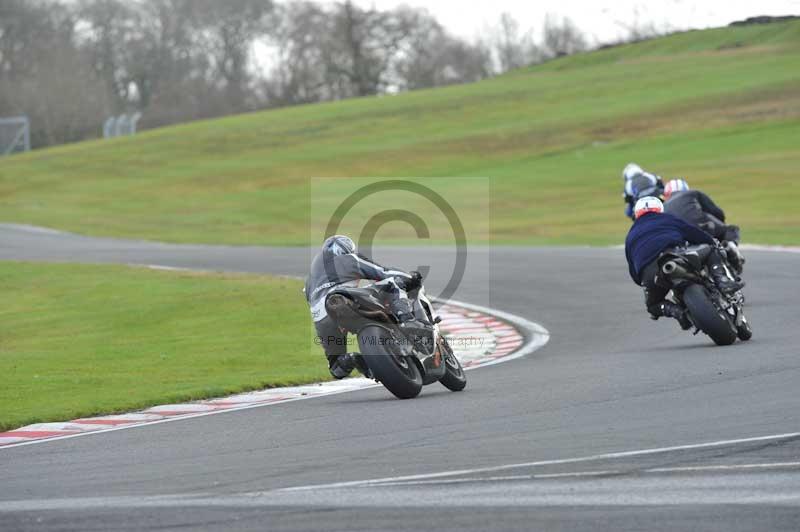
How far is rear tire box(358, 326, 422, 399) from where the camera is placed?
997cm

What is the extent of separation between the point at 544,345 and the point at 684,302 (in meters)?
2.06

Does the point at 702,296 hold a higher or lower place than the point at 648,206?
lower

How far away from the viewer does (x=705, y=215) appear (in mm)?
15305

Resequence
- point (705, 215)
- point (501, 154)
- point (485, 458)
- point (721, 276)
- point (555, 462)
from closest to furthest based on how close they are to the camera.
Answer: point (555, 462)
point (485, 458)
point (721, 276)
point (705, 215)
point (501, 154)

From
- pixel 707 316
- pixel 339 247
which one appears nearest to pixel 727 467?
pixel 339 247

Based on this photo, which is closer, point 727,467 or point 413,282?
point 727,467

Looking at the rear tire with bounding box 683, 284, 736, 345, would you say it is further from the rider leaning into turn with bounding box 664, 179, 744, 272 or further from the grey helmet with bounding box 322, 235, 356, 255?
the grey helmet with bounding box 322, 235, 356, 255

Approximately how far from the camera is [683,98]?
67.9 meters

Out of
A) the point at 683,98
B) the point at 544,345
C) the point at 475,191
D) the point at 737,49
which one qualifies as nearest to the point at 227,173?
the point at 475,191

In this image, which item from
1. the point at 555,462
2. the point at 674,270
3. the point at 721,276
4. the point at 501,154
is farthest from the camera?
the point at 501,154

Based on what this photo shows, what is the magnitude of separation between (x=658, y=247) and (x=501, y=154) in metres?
47.6

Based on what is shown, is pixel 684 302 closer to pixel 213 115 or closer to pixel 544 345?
pixel 544 345

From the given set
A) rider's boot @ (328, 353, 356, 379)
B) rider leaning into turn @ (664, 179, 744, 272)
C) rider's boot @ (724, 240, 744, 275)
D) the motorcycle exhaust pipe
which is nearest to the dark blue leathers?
the motorcycle exhaust pipe

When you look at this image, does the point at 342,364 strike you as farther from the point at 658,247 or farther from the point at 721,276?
the point at 721,276
